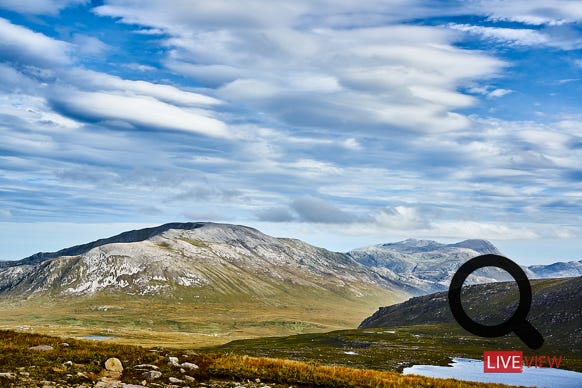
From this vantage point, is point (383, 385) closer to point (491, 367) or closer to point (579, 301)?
point (491, 367)

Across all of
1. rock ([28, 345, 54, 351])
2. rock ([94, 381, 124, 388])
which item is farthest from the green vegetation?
rock ([94, 381, 124, 388])

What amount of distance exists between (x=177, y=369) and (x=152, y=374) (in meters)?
2.15

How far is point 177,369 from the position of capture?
25500mm

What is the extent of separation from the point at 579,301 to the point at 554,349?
3829 centimetres

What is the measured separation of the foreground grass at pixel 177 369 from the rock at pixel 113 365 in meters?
0.36

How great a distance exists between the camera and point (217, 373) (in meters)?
25.8

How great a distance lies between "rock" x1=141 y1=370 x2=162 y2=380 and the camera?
23.3 m

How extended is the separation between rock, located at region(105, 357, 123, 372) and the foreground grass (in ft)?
1.17

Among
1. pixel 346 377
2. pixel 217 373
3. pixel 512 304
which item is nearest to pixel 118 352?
pixel 217 373

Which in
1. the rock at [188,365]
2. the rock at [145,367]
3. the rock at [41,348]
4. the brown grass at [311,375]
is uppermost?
the rock at [41,348]

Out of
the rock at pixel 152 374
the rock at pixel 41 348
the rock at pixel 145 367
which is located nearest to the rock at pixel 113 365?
the rock at pixel 145 367

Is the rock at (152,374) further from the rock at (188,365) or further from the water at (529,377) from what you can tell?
the water at (529,377)

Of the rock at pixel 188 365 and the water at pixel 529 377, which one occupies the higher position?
the rock at pixel 188 365

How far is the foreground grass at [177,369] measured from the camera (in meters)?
22.9
